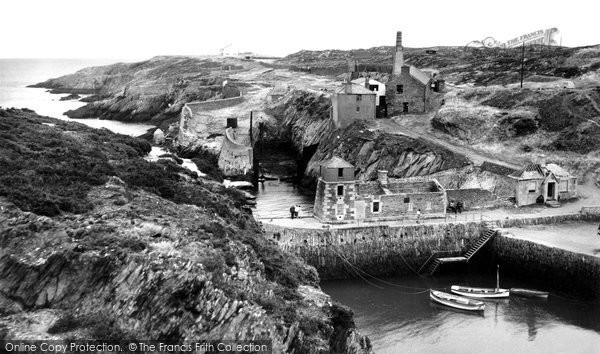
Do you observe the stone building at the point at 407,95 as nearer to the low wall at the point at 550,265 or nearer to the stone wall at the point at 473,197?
the stone wall at the point at 473,197

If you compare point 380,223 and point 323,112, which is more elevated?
point 323,112

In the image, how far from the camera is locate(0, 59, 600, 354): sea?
3559 cm

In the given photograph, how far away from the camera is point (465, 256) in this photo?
154 ft

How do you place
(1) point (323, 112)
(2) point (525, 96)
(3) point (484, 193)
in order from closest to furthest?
(3) point (484, 193) → (2) point (525, 96) → (1) point (323, 112)

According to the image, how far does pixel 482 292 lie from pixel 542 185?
1612cm

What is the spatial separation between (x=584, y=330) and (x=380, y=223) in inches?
585

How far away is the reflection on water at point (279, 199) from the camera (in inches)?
2254

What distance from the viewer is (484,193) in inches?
2083

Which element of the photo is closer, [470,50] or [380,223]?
[380,223]

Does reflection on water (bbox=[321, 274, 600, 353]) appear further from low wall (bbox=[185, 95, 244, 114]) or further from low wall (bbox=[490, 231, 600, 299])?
low wall (bbox=[185, 95, 244, 114])

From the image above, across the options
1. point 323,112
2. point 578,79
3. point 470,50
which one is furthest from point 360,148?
point 470,50

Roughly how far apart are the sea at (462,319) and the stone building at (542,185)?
10239mm

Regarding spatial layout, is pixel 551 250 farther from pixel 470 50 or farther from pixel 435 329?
pixel 470 50

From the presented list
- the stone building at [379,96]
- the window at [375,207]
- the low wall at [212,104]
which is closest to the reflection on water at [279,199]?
the window at [375,207]
